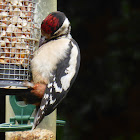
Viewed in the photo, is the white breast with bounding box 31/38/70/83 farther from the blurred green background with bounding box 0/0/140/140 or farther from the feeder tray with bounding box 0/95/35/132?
the blurred green background with bounding box 0/0/140/140

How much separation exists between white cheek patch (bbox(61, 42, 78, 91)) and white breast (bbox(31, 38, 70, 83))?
0.22 ft

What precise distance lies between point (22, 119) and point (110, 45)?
79.5 inches

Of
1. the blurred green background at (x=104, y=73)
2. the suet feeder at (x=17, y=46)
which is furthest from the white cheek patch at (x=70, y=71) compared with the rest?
the blurred green background at (x=104, y=73)

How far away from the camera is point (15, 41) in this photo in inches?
138

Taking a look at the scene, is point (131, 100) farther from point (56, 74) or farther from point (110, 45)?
point (56, 74)

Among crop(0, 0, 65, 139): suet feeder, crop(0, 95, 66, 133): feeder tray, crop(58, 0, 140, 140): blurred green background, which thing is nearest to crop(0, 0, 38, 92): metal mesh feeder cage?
crop(0, 0, 65, 139): suet feeder

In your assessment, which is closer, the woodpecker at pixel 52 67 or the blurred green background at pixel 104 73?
the woodpecker at pixel 52 67

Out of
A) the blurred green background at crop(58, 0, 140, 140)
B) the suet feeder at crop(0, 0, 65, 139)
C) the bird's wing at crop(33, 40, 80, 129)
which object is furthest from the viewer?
the blurred green background at crop(58, 0, 140, 140)

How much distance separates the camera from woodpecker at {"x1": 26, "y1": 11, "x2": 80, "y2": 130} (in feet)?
11.1

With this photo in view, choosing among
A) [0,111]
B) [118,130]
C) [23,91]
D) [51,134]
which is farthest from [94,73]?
[23,91]

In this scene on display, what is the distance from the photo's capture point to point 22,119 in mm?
3598

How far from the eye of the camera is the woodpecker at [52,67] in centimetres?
340

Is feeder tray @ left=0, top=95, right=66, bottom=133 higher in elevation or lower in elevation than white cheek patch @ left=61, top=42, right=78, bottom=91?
lower

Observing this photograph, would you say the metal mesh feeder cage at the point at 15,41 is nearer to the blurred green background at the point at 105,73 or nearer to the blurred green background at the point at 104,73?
the blurred green background at the point at 104,73
